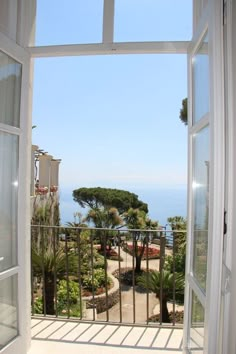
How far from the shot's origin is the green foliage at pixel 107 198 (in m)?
9.65

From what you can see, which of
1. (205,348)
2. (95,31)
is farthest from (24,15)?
(205,348)

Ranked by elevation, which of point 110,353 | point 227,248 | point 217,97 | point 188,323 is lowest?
point 110,353

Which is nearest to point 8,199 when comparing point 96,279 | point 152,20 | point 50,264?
point 50,264

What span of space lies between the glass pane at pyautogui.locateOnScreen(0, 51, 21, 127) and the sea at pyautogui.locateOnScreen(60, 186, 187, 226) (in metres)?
3.95

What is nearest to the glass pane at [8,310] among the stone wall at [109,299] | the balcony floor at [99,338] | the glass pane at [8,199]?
the glass pane at [8,199]

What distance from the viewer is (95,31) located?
234 centimetres

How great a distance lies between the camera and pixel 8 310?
2145mm

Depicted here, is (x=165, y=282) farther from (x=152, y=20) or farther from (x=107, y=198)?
(x=107, y=198)

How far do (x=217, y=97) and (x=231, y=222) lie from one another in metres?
0.59

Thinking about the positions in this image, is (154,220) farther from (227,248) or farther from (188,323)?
(227,248)

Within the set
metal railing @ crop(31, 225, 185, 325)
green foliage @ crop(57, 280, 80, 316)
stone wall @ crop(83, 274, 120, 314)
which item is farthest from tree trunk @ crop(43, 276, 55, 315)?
stone wall @ crop(83, 274, 120, 314)

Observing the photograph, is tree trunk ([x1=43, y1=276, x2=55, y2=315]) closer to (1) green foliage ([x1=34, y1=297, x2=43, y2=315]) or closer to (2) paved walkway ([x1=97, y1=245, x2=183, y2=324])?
(1) green foliage ([x1=34, y1=297, x2=43, y2=315])

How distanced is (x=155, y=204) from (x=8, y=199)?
732 cm

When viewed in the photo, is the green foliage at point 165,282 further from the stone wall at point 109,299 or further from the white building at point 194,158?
the stone wall at point 109,299
